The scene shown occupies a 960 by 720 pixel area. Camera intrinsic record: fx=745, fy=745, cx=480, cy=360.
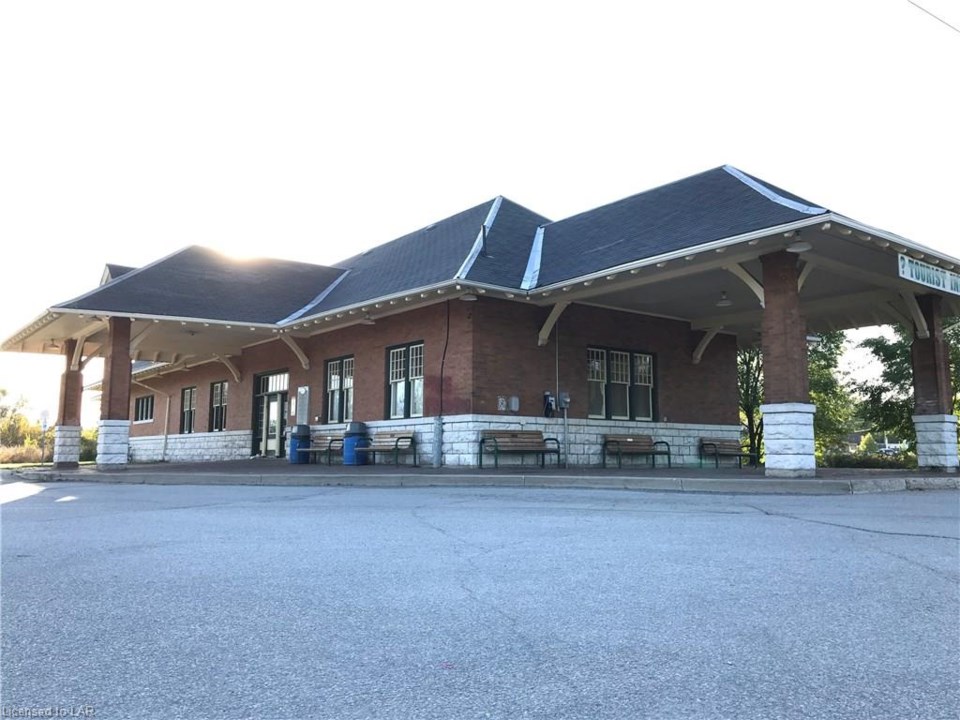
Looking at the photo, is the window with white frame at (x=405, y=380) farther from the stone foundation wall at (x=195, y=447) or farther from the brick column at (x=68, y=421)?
the brick column at (x=68, y=421)

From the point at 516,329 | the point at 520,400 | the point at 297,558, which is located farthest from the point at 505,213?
the point at 297,558

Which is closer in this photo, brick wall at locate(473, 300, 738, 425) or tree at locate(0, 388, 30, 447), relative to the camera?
Result: brick wall at locate(473, 300, 738, 425)

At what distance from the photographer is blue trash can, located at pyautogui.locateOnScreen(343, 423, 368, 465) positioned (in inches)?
776

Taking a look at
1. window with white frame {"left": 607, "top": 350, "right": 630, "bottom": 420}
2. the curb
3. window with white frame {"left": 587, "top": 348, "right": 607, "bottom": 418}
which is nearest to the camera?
the curb

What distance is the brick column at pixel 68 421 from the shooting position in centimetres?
2277

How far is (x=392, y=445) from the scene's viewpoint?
19.0m

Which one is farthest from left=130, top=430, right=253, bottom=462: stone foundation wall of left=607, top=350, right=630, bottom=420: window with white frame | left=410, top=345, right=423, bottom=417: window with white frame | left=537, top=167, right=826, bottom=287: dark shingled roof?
left=537, top=167, right=826, bottom=287: dark shingled roof

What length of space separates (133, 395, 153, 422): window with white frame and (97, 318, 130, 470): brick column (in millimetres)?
18838

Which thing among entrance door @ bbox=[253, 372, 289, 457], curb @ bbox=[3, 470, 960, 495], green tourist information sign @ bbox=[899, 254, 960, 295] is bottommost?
curb @ bbox=[3, 470, 960, 495]

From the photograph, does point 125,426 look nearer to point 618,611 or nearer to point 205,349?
point 205,349

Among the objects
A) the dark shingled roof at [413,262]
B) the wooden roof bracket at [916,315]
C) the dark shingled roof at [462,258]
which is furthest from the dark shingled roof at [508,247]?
the wooden roof bracket at [916,315]

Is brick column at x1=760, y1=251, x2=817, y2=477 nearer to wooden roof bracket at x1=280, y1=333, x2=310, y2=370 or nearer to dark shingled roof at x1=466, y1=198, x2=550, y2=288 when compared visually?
dark shingled roof at x1=466, y1=198, x2=550, y2=288

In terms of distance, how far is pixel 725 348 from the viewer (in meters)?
23.5

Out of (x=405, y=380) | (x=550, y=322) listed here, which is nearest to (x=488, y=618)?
(x=550, y=322)
